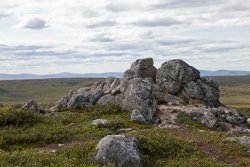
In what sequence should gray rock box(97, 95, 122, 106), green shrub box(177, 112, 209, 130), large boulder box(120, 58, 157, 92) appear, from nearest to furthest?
1. green shrub box(177, 112, 209, 130)
2. gray rock box(97, 95, 122, 106)
3. large boulder box(120, 58, 157, 92)

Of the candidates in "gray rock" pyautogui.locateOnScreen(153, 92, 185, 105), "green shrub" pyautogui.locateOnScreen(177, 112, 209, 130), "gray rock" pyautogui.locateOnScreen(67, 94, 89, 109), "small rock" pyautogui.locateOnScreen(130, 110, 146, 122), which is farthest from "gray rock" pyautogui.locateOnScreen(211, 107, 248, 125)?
"gray rock" pyautogui.locateOnScreen(67, 94, 89, 109)

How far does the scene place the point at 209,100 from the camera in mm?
53938

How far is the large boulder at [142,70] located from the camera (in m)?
57.1

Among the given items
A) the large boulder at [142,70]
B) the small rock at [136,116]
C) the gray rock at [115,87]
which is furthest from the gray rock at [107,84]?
the small rock at [136,116]

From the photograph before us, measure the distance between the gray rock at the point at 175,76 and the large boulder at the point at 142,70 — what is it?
86.2 inches

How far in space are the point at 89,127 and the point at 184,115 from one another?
12791 mm

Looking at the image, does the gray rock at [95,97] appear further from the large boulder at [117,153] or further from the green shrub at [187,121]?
the large boulder at [117,153]

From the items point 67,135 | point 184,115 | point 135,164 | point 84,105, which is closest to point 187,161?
point 135,164

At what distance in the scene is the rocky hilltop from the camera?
42438 mm

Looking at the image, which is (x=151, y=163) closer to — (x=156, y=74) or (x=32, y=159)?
(x=32, y=159)

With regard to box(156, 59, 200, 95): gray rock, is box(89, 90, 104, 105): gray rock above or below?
below

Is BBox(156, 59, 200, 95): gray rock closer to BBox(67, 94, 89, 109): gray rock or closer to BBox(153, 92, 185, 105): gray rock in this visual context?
BBox(153, 92, 185, 105): gray rock

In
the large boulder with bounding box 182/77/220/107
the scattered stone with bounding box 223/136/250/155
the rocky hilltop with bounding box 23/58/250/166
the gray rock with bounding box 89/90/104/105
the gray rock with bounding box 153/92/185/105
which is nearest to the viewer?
the scattered stone with bounding box 223/136/250/155

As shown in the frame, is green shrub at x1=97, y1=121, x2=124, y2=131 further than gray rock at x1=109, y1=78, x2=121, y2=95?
No
